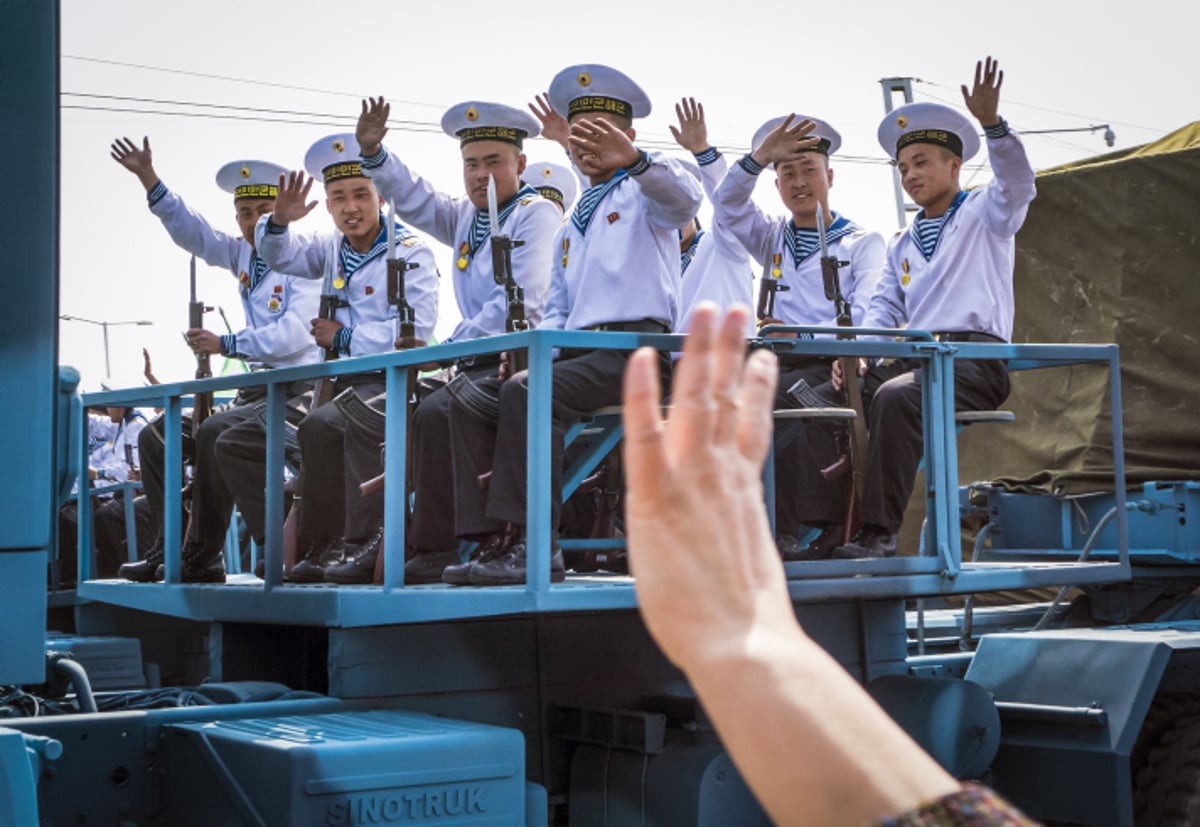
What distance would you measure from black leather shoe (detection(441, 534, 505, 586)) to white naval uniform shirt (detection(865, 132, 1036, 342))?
6.53 ft

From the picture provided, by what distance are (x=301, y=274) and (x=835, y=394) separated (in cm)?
259

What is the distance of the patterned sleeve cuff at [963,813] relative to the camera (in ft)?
3.45

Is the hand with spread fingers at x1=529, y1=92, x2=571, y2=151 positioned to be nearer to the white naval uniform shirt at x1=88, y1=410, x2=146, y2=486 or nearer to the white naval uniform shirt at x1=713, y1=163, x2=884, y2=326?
the white naval uniform shirt at x1=713, y1=163, x2=884, y2=326

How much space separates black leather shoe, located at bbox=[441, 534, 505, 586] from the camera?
4.58 m

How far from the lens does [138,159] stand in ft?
26.0

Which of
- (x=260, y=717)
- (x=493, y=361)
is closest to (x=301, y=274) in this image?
(x=493, y=361)

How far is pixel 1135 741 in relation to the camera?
4.84 meters

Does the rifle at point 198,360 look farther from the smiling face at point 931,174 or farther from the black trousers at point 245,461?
the smiling face at point 931,174

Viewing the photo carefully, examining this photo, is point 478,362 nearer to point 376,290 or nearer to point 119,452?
point 376,290

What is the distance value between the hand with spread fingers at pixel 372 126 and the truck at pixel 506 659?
1209 millimetres

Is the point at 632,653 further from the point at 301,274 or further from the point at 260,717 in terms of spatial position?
the point at 301,274

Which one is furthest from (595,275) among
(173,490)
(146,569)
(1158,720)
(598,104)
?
(1158,720)

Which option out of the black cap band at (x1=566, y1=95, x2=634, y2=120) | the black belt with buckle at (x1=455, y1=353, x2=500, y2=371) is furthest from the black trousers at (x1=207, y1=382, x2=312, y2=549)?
the black cap band at (x1=566, y1=95, x2=634, y2=120)

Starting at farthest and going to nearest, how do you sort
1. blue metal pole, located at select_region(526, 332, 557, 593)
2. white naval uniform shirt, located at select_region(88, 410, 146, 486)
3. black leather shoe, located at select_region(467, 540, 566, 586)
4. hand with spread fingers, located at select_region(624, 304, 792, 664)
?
white naval uniform shirt, located at select_region(88, 410, 146, 486), black leather shoe, located at select_region(467, 540, 566, 586), blue metal pole, located at select_region(526, 332, 557, 593), hand with spread fingers, located at select_region(624, 304, 792, 664)
